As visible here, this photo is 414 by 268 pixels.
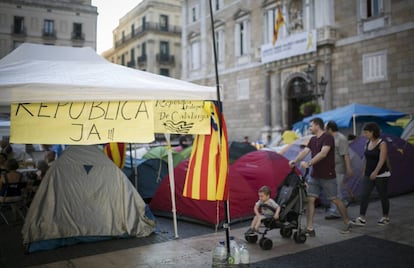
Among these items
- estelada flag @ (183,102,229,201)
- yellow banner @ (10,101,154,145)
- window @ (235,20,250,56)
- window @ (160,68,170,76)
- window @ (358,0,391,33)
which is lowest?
estelada flag @ (183,102,229,201)

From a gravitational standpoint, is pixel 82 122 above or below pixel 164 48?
below

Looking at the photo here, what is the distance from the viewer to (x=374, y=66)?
1705cm

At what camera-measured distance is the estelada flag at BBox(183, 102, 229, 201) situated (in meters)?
4.47

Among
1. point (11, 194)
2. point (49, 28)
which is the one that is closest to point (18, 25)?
point (49, 28)

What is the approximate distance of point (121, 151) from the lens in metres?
8.59

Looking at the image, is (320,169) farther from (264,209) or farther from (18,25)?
(18,25)

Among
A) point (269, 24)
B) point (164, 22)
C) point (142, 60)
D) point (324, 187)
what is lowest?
point (324, 187)

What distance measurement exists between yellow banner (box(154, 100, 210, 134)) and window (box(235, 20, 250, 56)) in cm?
2006

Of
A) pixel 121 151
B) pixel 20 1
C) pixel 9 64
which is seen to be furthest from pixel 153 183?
pixel 20 1

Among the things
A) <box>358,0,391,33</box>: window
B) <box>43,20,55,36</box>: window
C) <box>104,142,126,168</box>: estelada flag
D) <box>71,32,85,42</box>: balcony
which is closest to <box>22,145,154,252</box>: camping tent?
<box>104,142,126,168</box>: estelada flag

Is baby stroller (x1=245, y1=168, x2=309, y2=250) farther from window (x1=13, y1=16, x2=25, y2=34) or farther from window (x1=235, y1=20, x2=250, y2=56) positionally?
window (x1=13, y1=16, x2=25, y2=34)

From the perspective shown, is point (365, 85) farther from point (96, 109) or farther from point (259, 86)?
point (96, 109)

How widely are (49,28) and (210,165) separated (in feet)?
118

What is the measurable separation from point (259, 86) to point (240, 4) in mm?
5935
